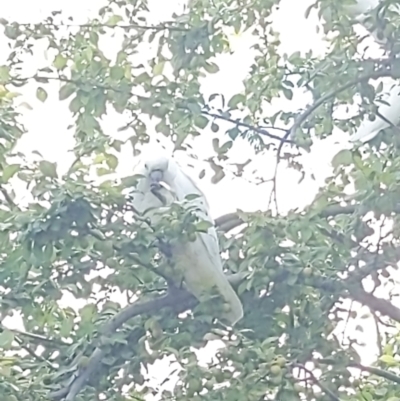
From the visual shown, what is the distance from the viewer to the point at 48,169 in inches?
57.8

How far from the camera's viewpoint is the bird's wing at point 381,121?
72.5 inches

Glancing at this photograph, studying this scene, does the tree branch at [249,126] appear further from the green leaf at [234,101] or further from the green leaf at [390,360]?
the green leaf at [390,360]

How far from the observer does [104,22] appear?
193cm

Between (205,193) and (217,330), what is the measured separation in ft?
1.57

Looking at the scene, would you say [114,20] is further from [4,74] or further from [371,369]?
[371,369]

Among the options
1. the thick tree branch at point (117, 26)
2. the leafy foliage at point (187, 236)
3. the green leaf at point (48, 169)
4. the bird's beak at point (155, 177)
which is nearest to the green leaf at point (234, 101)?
the leafy foliage at point (187, 236)

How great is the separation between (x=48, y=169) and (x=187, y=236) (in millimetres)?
257

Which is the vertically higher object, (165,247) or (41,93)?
(41,93)

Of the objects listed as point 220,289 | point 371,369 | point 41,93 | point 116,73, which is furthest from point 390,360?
point 41,93

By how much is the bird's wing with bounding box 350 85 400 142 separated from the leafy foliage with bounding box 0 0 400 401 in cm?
5

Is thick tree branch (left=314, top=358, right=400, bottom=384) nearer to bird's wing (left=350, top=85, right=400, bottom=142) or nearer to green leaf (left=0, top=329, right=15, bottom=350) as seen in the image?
bird's wing (left=350, top=85, right=400, bottom=142)

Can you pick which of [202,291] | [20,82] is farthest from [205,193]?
[20,82]

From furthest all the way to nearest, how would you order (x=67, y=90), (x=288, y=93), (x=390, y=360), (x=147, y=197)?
(x=147, y=197) → (x=288, y=93) → (x=67, y=90) → (x=390, y=360)

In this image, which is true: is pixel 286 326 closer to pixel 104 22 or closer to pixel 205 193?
pixel 205 193
